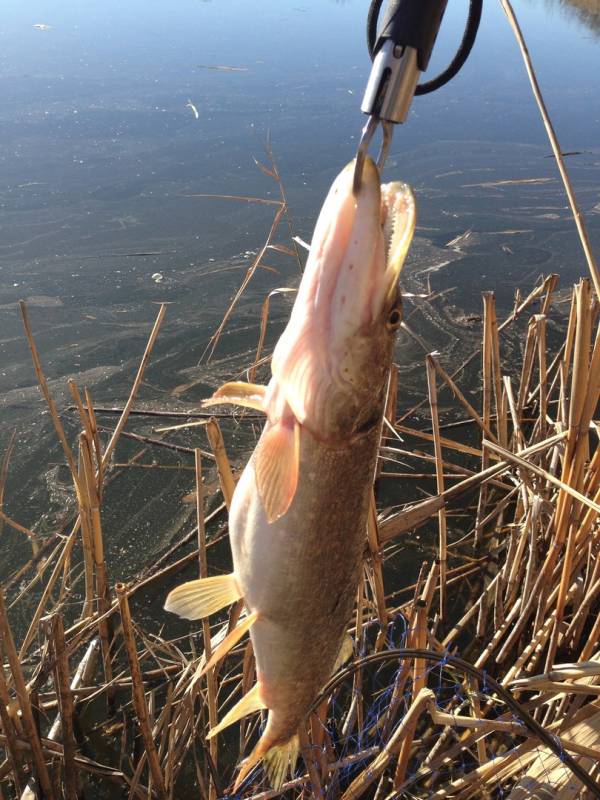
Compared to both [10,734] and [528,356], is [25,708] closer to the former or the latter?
[10,734]

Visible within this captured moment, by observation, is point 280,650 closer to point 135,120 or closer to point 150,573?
point 150,573

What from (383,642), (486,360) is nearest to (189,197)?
(486,360)

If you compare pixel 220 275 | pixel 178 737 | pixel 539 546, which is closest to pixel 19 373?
pixel 220 275

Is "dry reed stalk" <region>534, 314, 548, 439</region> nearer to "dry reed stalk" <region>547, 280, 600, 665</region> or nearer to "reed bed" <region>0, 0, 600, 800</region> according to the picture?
"reed bed" <region>0, 0, 600, 800</region>

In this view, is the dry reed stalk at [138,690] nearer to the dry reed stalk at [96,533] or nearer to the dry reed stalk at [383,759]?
the dry reed stalk at [96,533]

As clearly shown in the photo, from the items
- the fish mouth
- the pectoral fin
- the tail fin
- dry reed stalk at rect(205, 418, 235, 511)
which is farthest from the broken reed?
the fish mouth

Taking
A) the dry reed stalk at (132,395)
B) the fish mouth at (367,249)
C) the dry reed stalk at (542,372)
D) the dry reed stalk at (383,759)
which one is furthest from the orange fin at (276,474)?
the dry reed stalk at (542,372)
